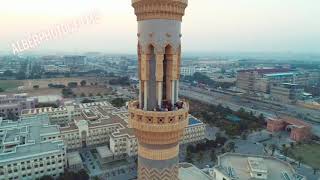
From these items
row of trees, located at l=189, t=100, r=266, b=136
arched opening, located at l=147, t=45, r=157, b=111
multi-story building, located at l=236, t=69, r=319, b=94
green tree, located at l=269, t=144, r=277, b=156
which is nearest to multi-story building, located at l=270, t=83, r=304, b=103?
multi-story building, located at l=236, t=69, r=319, b=94

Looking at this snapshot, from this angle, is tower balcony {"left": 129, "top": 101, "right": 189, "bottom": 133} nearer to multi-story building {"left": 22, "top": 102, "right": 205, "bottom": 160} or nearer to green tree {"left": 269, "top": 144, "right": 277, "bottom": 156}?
multi-story building {"left": 22, "top": 102, "right": 205, "bottom": 160}

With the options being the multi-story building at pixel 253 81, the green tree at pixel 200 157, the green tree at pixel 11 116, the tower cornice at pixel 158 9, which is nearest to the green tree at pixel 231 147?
the green tree at pixel 200 157

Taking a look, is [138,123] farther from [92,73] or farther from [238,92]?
[92,73]

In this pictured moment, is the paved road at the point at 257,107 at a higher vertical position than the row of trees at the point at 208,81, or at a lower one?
lower

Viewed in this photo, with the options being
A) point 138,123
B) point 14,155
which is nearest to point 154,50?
point 138,123

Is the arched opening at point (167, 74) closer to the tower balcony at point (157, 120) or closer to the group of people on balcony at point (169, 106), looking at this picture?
the group of people on balcony at point (169, 106)

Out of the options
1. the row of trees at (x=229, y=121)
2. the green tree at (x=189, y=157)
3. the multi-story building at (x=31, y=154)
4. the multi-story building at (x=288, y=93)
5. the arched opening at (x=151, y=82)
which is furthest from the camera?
the multi-story building at (x=288, y=93)
